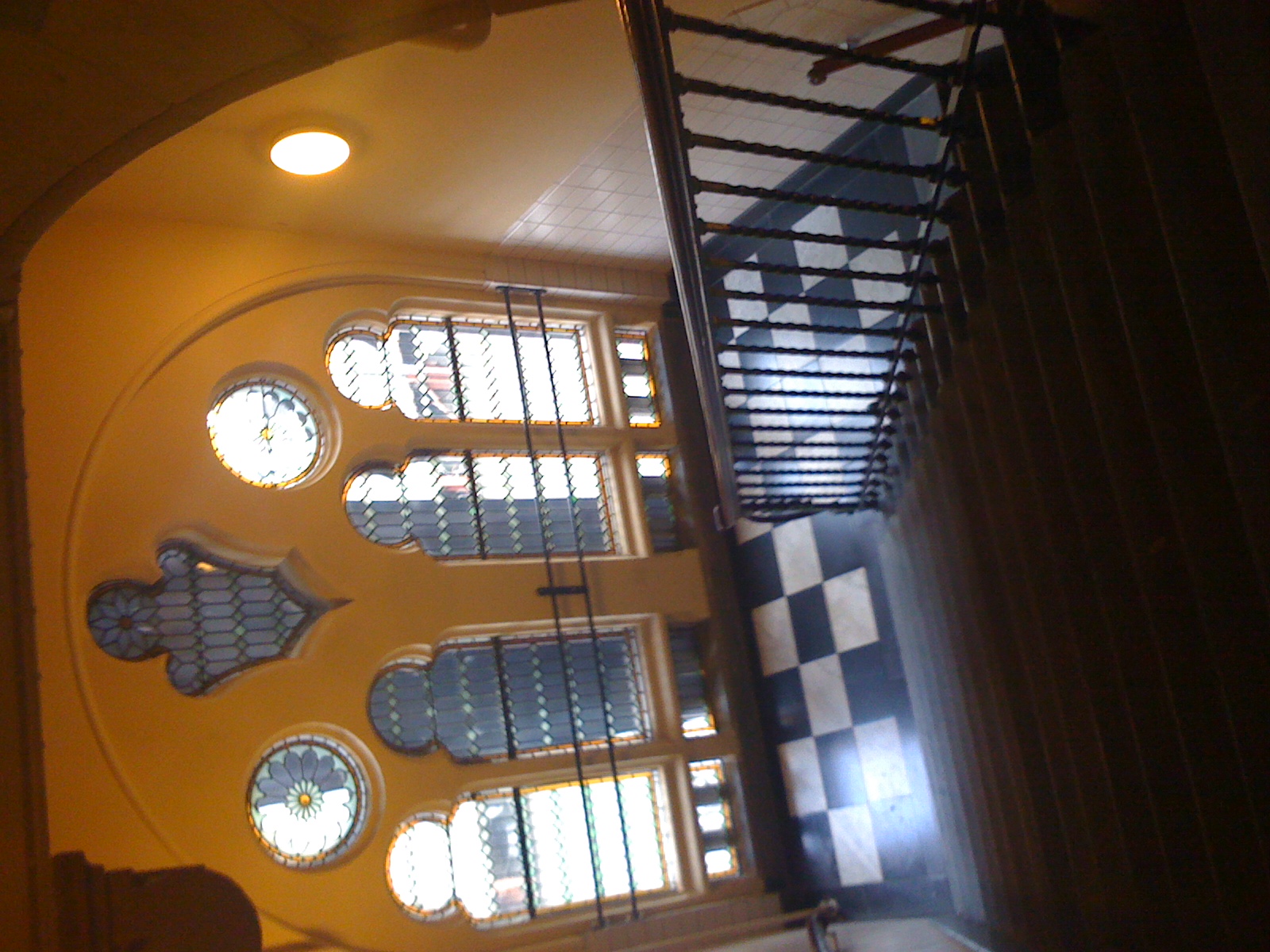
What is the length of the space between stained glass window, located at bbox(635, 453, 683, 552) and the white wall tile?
130 centimetres

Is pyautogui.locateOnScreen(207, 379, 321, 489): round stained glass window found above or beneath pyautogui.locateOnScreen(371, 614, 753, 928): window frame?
above

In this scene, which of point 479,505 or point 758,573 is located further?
point 758,573

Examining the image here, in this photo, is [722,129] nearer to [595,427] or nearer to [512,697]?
[595,427]

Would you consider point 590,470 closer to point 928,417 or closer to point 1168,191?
point 928,417

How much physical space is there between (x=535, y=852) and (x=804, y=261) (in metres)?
3.34

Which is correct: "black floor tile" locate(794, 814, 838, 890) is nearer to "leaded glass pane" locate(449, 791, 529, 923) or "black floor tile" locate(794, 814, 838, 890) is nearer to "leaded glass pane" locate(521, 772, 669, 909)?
"leaded glass pane" locate(521, 772, 669, 909)

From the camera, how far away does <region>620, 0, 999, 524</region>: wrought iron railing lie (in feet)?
10.3

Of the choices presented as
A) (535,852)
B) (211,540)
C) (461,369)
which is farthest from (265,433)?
(535,852)

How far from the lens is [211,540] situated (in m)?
4.94

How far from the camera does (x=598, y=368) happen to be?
6.53 m

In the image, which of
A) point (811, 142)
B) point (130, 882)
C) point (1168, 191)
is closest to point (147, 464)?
point (130, 882)

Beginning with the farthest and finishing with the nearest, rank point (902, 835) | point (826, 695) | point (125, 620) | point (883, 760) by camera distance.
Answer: point (826, 695) < point (883, 760) < point (902, 835) < point (125, 620)


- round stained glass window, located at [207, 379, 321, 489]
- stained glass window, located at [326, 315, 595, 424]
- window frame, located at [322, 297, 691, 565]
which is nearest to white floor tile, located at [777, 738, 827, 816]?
window frame, located at [322, 297, 691, 565]

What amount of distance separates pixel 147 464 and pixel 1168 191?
4.07m
